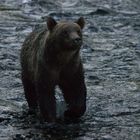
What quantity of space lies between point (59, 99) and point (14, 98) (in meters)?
0.69

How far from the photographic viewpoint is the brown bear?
32.1 ft

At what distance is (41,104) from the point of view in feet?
32.8

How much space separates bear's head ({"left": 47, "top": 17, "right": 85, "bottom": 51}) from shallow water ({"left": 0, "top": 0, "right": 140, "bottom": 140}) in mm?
1168

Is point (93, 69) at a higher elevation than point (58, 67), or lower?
lower

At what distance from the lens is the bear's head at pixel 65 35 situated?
9555 mm

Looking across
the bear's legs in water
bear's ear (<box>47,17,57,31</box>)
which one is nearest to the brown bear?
bear's ear (<box>47,17,57,31</box>)

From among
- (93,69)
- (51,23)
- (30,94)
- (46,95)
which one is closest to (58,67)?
(46,95)

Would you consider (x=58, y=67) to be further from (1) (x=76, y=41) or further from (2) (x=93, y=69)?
(2) (x=93, y=69)

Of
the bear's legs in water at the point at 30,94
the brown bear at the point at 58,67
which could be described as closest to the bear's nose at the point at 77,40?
the brown bear at the point at 58,67

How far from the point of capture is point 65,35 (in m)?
9.78

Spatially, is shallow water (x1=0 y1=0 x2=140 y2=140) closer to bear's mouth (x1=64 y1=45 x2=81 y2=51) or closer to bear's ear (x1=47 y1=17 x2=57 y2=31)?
bear's mouth (x1=64 y1=45 x2=81 y2=51)

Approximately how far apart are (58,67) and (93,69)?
13.4ft

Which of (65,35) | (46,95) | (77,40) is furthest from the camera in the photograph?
(46,95)

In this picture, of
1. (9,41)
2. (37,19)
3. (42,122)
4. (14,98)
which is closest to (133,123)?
(42,122)
